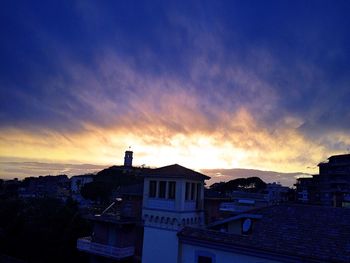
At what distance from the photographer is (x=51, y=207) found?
139 feet

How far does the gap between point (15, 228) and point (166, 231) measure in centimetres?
3377

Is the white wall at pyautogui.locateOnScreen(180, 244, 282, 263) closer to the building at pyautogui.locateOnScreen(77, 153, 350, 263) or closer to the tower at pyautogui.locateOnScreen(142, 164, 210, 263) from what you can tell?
the building at pyautogui.locateOnScreen(77, 153, 350, 263)

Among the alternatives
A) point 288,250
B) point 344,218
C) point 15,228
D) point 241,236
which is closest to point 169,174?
point 241,236

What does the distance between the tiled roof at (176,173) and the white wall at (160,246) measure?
4177mm

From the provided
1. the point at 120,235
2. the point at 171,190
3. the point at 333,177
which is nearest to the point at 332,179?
the point at 333,177

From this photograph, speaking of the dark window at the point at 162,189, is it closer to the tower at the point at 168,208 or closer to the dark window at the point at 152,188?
the tower at the point at 168,208

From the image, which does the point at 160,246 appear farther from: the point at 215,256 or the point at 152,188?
the point at 215,256

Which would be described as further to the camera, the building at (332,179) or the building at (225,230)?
the building at (332,179)

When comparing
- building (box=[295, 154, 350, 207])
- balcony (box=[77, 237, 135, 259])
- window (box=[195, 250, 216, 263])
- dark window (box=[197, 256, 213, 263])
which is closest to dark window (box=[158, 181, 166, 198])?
window (box=[195, 250, 216, 263])

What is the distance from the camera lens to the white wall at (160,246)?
22112mm

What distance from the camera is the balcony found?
29.3 metres

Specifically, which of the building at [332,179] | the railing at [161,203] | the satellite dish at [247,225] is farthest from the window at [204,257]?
the building at [332,179]

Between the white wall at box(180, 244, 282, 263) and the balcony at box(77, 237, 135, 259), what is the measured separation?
415 inches

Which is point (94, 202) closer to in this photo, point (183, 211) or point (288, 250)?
point (183, 211)
